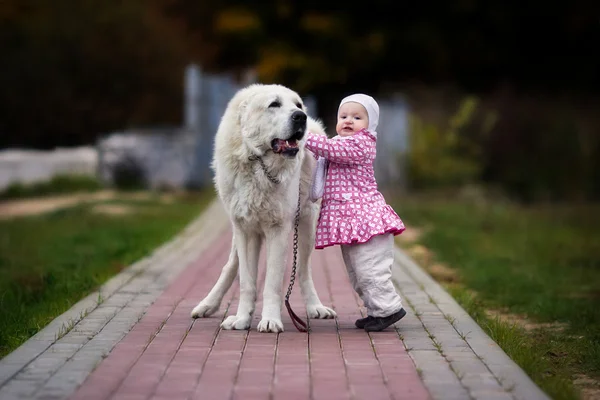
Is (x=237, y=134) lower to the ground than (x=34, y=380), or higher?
higher

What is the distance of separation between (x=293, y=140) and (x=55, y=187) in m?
14.5

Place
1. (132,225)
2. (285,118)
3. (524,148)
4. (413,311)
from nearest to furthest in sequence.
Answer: (285,118) < (413,311) < (132,225) < (524,148)

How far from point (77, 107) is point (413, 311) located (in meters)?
19.6

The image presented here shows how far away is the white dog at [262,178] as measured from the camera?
253 inches

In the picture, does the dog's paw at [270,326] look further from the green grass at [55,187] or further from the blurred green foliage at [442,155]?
the blurred green foliage at [442,155]

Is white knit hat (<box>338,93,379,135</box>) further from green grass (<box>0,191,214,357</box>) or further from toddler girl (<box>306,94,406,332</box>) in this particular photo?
green grass (<box>0,191,214,357</box>)

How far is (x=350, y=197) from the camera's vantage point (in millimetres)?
6609

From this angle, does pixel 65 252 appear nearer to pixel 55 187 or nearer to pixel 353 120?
pixel 353 120

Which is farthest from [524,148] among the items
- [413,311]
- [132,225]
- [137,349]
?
[137,349]

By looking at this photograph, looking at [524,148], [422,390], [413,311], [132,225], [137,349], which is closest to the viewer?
[422,390]

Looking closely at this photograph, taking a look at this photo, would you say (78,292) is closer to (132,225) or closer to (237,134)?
(237,134)

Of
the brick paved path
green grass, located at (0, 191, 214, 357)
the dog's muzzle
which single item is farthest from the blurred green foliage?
the dog's muzzle

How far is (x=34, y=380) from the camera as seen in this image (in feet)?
16.4

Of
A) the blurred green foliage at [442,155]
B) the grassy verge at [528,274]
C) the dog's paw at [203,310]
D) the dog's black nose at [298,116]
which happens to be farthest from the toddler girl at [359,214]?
the blurred green foliage at [442,155]
